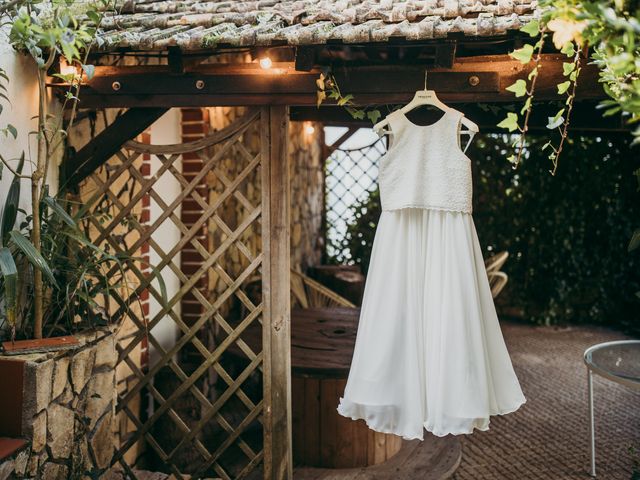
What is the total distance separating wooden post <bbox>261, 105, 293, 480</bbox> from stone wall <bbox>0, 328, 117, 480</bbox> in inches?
28.3

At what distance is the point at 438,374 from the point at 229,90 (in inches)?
59.3

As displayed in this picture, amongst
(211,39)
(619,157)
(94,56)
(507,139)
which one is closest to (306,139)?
(507,139)

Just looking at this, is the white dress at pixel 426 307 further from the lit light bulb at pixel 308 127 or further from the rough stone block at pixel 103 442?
the lit light bulb at pixel 308 127

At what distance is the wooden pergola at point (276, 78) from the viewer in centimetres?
249

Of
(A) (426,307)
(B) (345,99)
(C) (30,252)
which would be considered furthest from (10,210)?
(A) (426,307)

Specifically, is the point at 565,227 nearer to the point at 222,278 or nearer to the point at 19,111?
the point at 222,278

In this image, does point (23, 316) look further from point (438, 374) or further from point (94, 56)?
point (438, 374)

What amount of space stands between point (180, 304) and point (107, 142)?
1.55m

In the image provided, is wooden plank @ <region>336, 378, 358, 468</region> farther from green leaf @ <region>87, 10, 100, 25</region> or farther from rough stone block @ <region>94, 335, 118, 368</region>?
green leaf @ <region>87, 10, 100, 25</region>

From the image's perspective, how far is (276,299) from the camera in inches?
117

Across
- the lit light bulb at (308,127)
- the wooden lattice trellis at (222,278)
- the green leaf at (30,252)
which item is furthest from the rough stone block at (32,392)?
the lit light bulb at (308,127)

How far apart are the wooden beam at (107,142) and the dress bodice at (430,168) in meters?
1.14

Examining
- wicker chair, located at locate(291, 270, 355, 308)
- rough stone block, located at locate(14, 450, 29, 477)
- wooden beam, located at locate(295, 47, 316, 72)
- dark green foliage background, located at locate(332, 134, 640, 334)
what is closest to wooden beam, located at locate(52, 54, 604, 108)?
wooden beam, located at locate(295, 47, 316, 72)

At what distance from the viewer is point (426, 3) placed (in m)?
2.59
